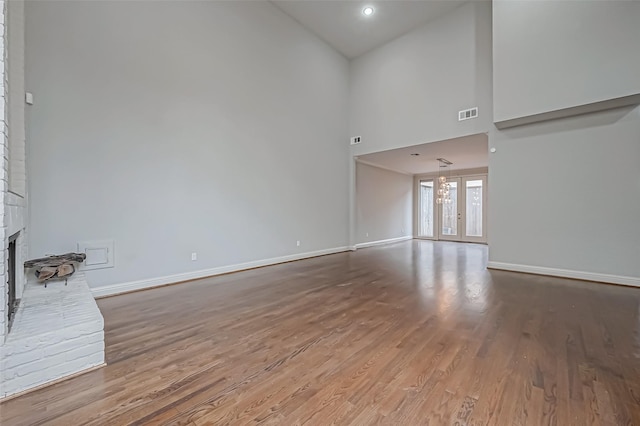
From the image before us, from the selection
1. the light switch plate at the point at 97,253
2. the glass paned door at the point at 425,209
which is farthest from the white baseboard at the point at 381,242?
the light switch plate at the point at 97,253

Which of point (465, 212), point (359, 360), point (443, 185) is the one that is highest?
point (443, 185)

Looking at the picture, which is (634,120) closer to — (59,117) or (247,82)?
(247,82)

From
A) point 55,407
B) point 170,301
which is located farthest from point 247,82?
point 55,407

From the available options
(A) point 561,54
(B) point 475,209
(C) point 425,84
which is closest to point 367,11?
(C) point 425,84

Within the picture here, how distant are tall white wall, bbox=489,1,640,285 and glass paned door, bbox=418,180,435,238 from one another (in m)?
5.63

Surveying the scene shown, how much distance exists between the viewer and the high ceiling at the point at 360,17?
5836 mm

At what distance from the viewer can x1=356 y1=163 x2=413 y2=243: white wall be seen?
848 cm

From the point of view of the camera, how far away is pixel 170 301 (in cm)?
342

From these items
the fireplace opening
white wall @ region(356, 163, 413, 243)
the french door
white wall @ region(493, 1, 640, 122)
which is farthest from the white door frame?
the fireplace opening

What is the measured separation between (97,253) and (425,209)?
10294mm

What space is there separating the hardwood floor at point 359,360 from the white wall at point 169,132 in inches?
44.5

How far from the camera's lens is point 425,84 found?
20.7ft

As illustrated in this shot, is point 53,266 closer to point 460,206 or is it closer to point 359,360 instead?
point 359,360

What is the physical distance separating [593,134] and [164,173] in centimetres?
669
